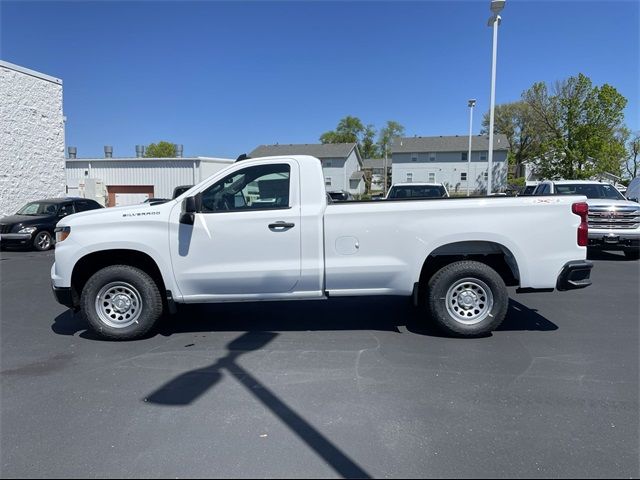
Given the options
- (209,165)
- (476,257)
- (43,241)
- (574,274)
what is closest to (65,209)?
(43,241)

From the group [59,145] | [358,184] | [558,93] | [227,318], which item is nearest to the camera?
[227,318]

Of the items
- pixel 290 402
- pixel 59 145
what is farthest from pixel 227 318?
pixel 59 145

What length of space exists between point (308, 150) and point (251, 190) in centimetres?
5882

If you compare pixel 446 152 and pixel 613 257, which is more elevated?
pixel 446 152

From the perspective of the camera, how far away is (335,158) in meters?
60.2

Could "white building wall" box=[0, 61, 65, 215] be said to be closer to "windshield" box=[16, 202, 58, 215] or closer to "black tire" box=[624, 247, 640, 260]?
"windshield" box=[16, 202, 58, 215]

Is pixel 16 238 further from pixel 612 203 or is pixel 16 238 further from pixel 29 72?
pixel 612 203

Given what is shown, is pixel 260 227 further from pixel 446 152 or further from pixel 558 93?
pixel 446 152

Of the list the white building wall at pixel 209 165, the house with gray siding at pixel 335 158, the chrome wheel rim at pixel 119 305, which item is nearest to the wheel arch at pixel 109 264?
the chrome wheel rim at pixel 119 305

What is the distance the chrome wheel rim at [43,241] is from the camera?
13919mm

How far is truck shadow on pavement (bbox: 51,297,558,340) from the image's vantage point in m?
Answer: 5.71

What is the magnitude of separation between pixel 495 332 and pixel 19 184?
65.2ft

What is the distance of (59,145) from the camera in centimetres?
2078

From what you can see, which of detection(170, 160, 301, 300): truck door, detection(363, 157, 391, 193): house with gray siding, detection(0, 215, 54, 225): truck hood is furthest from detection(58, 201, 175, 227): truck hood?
detection(363, 157, 391, 193): house with gray siding
